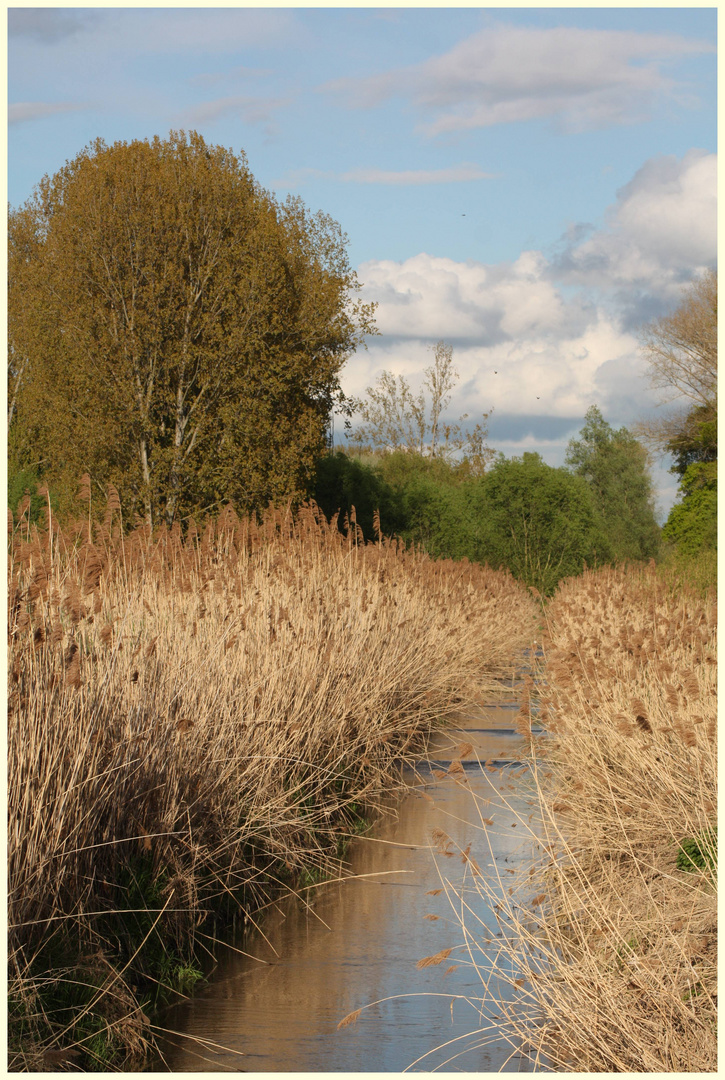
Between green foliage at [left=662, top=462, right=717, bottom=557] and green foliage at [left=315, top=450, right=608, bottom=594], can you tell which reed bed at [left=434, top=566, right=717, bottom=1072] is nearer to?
green foliage at [left=315, top=450, right=608, bottom=594]

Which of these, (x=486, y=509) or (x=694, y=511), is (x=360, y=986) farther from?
(x=694, y=511)

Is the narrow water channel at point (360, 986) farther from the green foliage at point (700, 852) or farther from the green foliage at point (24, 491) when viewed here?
the green foliage at point (24, 491)

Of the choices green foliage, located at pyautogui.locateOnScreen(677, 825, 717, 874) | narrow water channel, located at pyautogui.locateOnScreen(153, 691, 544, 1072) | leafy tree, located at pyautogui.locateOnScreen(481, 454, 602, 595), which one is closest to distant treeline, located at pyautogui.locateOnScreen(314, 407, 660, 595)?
leafy tree, located at pyautogui.locateOnScreen(481, 454, 602, 595)

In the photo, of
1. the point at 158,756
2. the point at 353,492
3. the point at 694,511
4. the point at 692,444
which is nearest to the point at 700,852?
the point at 158,756

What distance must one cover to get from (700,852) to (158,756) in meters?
2.64

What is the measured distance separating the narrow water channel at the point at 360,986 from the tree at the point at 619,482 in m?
38.0

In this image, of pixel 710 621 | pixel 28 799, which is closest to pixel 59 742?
pixel 28 799

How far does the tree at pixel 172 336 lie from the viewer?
22.5 metres

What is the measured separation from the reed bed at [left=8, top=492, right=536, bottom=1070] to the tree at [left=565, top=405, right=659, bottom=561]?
1426 inches

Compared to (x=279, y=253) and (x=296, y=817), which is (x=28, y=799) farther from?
(x=279, y=253)

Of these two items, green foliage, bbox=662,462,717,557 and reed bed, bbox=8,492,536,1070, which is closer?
reed bed, bbox=8,492,536,1070

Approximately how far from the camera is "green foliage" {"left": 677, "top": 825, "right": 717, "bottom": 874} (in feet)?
15.3

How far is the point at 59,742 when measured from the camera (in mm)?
4289

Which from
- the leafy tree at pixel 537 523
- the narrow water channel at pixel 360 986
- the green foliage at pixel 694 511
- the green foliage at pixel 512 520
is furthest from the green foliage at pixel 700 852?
the leafy tree at pixel 537 523
